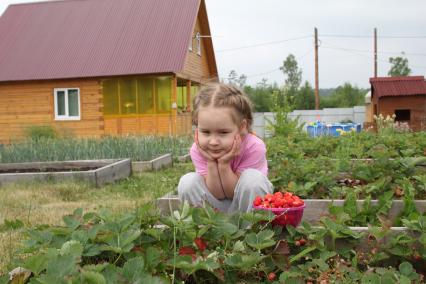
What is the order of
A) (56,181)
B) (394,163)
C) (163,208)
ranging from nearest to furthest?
(163,208)
(394,163)
(56,181)

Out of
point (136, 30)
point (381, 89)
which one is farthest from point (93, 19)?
point (381, 89)

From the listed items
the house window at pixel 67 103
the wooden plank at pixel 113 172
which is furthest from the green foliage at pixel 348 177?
the house window at pixel 67 103

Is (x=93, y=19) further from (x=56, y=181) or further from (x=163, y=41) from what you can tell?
(x=56, y=181)

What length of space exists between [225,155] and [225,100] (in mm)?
289

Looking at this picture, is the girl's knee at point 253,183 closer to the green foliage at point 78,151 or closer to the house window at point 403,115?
the green foliage at point 78,151

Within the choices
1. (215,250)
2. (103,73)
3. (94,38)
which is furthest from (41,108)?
(215,250)

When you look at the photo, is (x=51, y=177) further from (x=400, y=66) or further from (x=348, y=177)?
(x=400, y=66)

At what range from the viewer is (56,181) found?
5969mm

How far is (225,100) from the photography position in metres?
2.57

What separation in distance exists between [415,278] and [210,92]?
142 cm

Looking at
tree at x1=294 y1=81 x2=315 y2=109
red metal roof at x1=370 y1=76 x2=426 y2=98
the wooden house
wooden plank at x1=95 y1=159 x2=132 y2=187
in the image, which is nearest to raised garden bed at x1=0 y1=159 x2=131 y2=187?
wooden plank at x1=95 y1=159 x2=132 y2=187

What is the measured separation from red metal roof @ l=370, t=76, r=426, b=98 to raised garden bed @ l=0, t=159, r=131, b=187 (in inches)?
503

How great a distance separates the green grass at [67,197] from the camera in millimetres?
4160

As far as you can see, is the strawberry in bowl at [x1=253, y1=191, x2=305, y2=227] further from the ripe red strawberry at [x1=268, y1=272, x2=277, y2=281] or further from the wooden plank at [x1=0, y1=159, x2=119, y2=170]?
the wooden plank at [x1=0, y1=159, x2=119, y2=170]
